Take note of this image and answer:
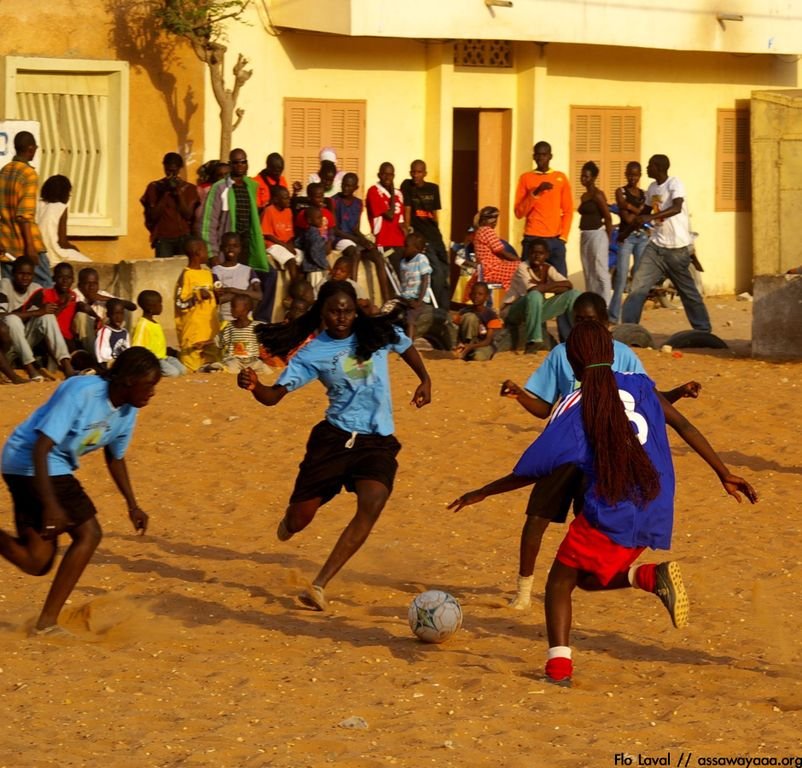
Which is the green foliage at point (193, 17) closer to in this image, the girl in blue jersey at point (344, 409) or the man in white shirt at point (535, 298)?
the man in white shirt at point (535, 298)

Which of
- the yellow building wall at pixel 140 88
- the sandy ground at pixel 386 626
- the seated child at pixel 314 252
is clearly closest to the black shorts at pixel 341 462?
the sandy ground at pixel 386 626

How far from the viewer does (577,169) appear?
21.5 m

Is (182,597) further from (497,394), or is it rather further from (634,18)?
(634,18)

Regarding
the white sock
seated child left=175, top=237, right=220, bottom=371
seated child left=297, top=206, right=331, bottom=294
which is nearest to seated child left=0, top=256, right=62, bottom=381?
seated child left=175, top=237, right=220, bottom=371

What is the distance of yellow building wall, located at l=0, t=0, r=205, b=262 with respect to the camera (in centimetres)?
1772

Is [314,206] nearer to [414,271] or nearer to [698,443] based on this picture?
[414,271]

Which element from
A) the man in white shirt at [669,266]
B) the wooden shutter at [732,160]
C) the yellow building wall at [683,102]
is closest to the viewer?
the man in white shirt at [669,266]

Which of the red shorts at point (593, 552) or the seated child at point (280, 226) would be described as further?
the seated child at point (280, 226)

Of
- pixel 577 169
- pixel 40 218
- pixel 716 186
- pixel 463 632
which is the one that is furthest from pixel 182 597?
pixel 716 186

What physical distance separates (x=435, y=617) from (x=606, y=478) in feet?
4.22

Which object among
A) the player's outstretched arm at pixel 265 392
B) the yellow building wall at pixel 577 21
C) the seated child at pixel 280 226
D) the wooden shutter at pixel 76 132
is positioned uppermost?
the yellow building wall at pixel 577 21

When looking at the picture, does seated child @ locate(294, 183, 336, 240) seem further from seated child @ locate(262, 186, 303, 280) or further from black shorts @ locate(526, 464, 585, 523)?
black shorts @ locate(526, 464, 585, 523)

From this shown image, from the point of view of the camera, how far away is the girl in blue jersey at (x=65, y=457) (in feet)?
23.7

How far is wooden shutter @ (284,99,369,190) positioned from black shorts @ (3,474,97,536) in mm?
12119
